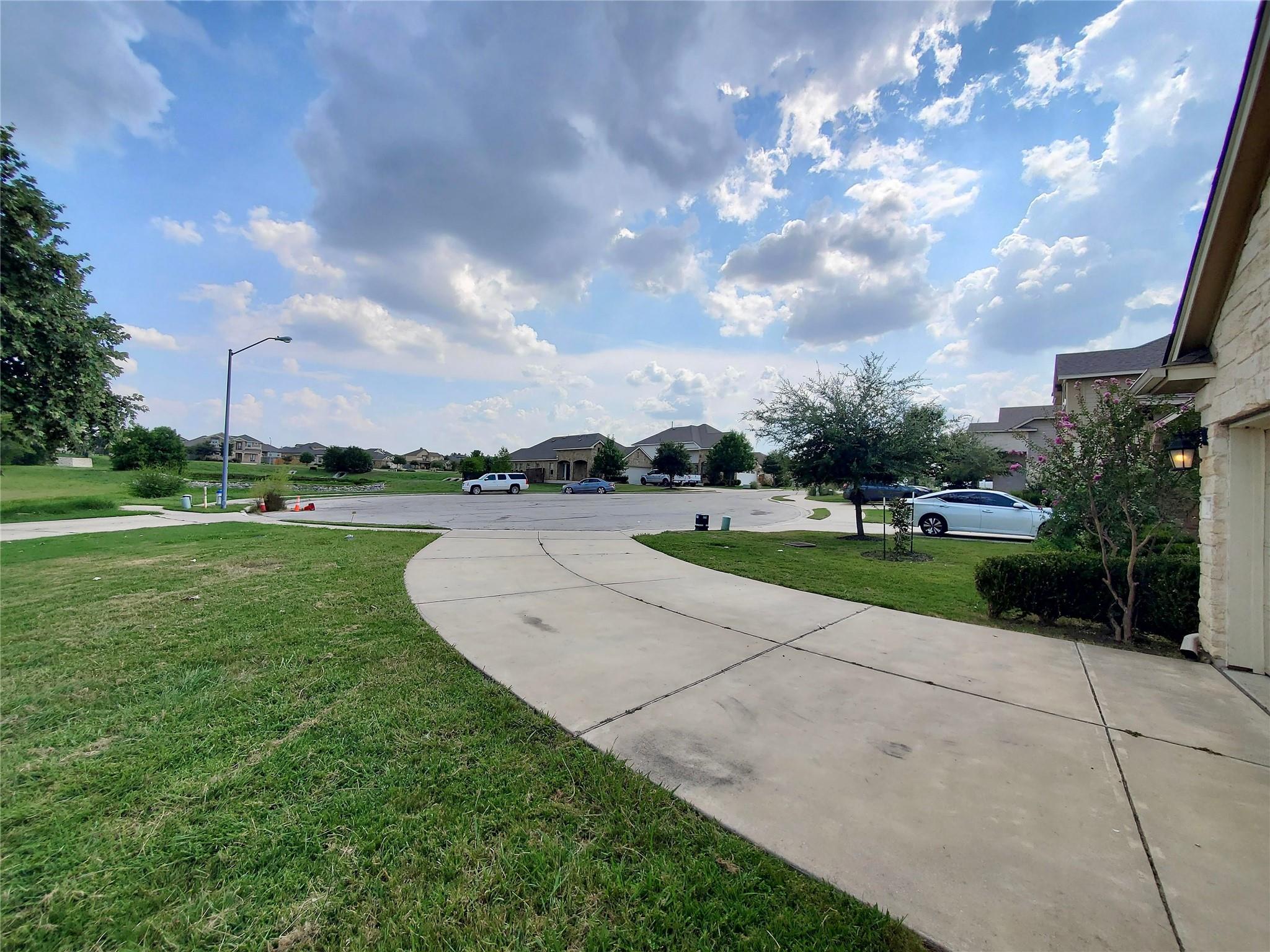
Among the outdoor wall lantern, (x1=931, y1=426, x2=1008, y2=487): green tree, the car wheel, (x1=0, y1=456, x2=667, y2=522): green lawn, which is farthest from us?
(x1=931, y1=426, x2=1008, y2=487): green tree

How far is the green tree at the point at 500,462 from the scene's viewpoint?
59688 mm

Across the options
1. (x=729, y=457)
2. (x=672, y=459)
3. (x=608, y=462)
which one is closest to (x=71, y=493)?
(x=608, y=462)

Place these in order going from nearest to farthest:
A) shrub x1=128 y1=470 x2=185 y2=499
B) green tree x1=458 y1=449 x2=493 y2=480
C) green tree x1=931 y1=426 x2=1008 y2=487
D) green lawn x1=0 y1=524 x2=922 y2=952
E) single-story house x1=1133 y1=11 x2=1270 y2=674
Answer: green lawn x1=0 y1=524 x2=922 y2=952
single-story house x1=1133 y1=11 x2=1270 y2=674
shrub x1=128 y1=470 x2=185 y2=499
green tree x1=931 y1=426 x2=1008 y2=487
green tree x1=458 y1=449 x2=493 y2=480

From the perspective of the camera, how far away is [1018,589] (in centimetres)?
581

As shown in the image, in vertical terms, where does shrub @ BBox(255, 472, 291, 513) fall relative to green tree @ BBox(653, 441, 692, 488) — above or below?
below

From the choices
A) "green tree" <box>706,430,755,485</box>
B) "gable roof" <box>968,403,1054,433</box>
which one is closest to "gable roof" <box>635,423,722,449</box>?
"green tree" <box>706,430,755,485</box>

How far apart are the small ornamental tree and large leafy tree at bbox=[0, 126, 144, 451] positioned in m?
14.1

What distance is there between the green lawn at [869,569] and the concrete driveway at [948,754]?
2.55 ft

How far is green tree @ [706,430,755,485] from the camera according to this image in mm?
57812

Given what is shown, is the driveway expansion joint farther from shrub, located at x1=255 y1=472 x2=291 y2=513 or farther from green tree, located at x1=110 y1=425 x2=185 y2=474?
green tree, located at x1=110 y1=425 x2=185 y2=474

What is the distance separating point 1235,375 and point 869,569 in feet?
18.7

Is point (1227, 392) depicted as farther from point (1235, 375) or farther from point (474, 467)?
point (474, 467)

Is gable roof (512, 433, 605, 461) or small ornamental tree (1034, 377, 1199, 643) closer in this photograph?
small ornamental tree (1034, 377, 1199, 643)

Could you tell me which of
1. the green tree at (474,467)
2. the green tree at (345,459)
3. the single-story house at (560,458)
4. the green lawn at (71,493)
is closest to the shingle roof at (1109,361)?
the green lawn at (71,493)
